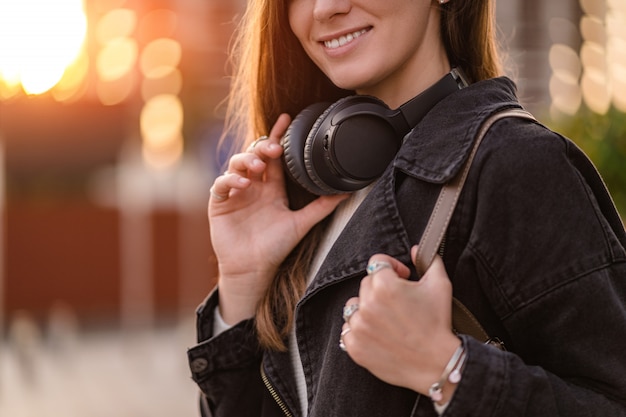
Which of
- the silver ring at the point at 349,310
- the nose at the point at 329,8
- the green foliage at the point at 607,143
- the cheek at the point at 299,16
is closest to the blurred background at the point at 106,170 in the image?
the green foliage at the point at 607,143

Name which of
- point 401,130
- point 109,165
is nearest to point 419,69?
point 401,130

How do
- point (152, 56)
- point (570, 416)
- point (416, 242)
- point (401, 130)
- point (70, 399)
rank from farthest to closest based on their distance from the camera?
point (152, 56)
point (70, 399)
point (401, 130)
point (416, 242)
point (570, 416)

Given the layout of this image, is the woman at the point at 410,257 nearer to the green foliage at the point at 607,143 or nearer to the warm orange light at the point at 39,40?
the green foliage at the point at 607,143

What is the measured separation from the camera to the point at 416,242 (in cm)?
162

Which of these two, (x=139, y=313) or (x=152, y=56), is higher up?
(x=152, y=56)

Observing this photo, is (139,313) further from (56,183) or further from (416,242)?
(416,242)

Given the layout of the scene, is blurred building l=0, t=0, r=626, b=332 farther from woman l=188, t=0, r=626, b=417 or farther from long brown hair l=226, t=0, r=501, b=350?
woman l=188, t=0, r=626, b=417

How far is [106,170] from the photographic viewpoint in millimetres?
18250

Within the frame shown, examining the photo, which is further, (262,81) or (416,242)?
(262,81)

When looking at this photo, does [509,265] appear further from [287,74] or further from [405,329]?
[287,74]

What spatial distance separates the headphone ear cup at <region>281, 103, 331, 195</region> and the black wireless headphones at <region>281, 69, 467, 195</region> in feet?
0.16

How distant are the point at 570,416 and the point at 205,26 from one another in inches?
608

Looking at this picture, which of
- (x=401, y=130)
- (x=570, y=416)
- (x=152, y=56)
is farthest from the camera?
(x=152, y=56)

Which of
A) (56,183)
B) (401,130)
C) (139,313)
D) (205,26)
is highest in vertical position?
(205,26)
